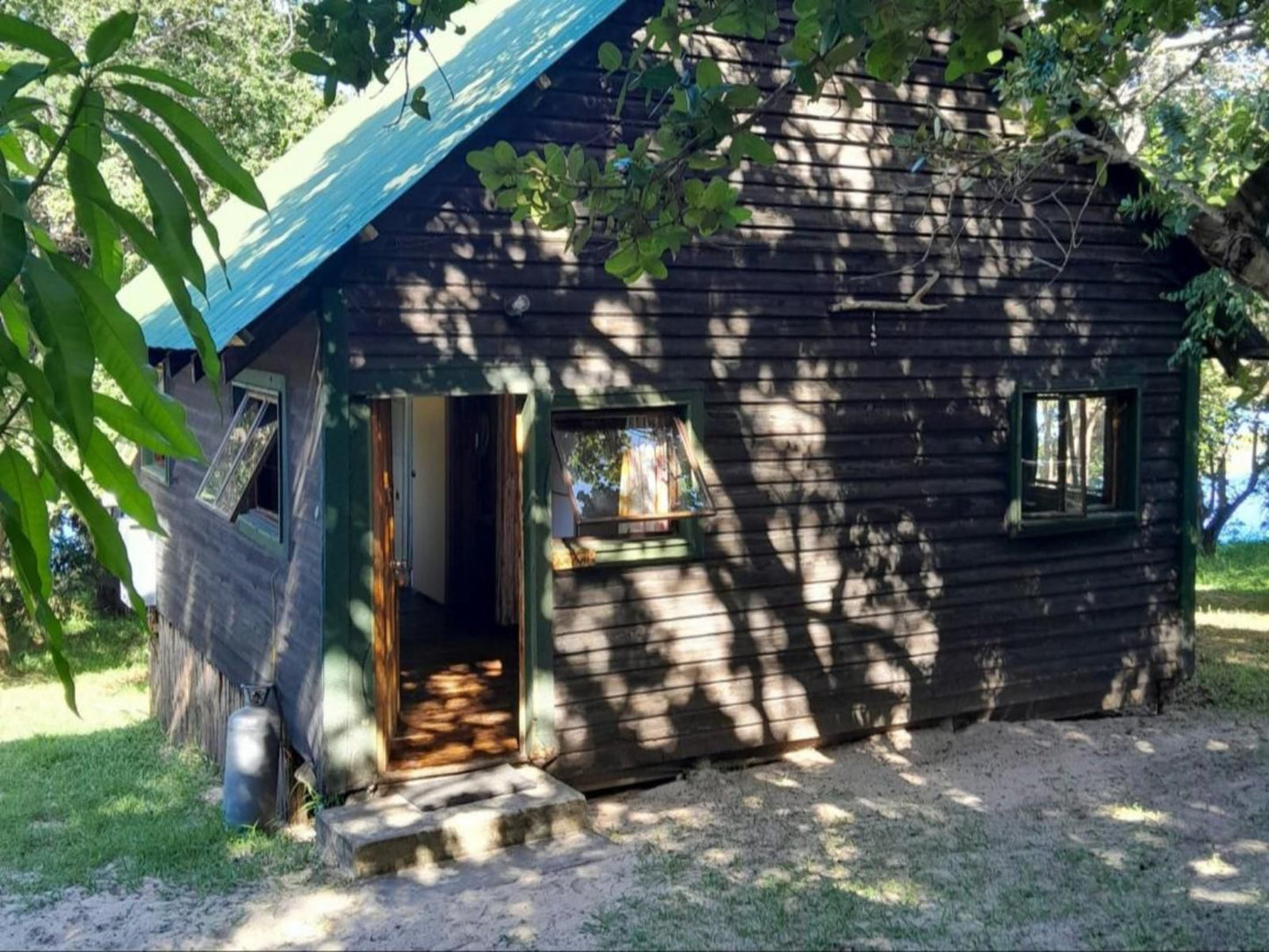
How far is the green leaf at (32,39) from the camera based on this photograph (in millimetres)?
1547

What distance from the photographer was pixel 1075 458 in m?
10.5

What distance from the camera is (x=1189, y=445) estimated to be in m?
10.9

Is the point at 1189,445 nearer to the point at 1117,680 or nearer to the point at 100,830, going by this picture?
the point at 1117,680

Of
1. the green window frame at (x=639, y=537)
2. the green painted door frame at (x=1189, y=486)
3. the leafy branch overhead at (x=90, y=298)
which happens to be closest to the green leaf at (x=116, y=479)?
the leafy branch overhead at (x=90, y=298)

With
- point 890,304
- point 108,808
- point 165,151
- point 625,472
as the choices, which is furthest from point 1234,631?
point 165,151

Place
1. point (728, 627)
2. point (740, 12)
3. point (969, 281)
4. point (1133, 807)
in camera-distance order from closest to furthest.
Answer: point (740, 12), point (1133, 807), point (728, 627), point (969, 281)

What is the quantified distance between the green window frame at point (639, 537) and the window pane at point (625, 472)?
2.3 inches

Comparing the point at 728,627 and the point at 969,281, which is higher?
the point at 969,281

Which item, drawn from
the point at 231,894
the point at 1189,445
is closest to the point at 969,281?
the point at 1189,445

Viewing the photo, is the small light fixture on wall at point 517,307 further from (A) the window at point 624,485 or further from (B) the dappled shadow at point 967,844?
(B) the dappled shadow at point 967,844

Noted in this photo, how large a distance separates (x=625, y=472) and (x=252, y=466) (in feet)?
8.25

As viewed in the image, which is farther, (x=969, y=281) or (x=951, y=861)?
(x=969, y=281)

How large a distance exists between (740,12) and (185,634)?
786 cm

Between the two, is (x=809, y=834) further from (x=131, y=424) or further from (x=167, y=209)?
(x=167, y=209)
